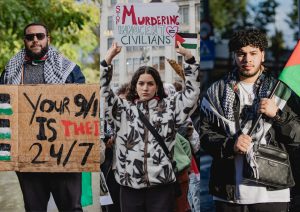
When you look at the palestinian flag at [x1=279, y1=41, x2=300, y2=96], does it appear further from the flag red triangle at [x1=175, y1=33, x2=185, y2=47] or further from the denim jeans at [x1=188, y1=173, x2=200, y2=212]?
the denim jeans at [x1=188, y1=173, x2=200, y2=212]

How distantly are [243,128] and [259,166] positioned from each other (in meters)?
0.27

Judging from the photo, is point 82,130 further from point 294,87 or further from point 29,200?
point 294,87

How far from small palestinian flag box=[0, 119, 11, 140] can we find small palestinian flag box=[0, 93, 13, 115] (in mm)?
59

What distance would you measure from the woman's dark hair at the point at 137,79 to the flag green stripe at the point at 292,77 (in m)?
0.81

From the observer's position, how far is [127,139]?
13.0 ft

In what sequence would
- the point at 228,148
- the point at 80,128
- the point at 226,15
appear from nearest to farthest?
the point at 228,148, the point at 80,128, the point at 226,15

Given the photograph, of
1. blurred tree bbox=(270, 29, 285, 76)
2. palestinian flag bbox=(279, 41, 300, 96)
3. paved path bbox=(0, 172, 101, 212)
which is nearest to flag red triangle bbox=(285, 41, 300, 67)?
palestinian flag bbox=(279, 41, 300, 96)

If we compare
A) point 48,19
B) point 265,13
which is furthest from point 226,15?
point 48,19

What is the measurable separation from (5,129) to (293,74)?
2.09 m

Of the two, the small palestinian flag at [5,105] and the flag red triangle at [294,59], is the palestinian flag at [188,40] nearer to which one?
the flag red triangle at [294,59]

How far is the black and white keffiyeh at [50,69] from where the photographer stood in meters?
4.26

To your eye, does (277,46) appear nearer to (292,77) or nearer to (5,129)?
(292,77)

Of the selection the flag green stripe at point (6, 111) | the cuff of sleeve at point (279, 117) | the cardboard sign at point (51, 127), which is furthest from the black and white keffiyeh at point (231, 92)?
the flag green stripe at point (6, 111)

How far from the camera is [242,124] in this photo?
3799 mm
